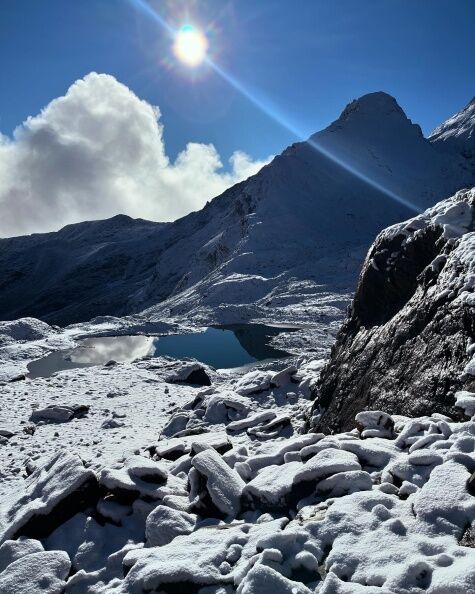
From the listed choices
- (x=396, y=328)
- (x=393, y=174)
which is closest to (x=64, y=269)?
(x=393, y=174)

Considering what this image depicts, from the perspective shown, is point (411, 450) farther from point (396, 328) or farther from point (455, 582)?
point (396, 328)

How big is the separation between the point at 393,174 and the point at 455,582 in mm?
106005

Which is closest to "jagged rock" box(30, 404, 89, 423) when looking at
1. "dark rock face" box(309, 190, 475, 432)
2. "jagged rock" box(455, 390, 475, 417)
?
"dark rock face" box(309, 190, 475, 432)

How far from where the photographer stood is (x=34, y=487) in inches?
271

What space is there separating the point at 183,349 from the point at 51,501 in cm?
3432

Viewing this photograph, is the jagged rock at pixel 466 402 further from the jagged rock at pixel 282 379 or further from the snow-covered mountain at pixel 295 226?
the snow-covered mountain at pixel 295 226

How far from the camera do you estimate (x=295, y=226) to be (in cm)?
8588

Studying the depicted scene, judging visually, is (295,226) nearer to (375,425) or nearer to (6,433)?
(6,433)

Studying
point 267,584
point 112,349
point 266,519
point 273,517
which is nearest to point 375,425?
point 273,517

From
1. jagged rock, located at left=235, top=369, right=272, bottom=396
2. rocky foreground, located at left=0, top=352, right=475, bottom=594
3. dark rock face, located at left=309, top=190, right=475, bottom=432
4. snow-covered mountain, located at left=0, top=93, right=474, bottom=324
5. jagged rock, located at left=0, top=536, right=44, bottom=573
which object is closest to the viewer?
rocky foreground, located at left=0, top=352, right=475, bottom=594

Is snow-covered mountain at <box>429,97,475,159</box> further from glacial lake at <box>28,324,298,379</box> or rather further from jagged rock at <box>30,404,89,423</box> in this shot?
jagged rock at <box>30,404,89,423</box>

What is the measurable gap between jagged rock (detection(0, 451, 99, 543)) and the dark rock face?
5168 millimetres

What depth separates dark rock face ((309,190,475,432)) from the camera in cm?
728

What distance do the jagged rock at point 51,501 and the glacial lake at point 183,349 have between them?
82.4 ft
